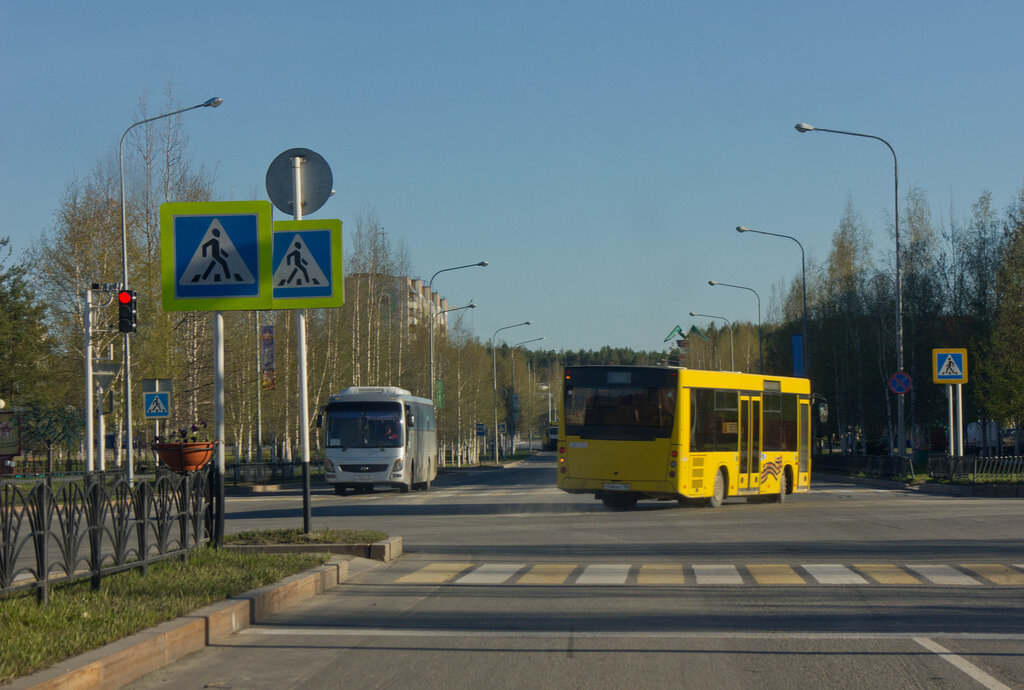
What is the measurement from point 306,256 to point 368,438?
20529 millimetres

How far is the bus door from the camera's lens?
24109 mm

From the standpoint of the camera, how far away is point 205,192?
42.1 meters

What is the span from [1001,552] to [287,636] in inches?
371

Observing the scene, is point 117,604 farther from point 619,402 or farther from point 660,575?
point 619,402

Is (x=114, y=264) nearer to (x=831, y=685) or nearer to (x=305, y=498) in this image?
(x=305, y=498)

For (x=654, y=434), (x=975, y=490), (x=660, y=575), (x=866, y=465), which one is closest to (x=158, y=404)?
(x=654, y=434)

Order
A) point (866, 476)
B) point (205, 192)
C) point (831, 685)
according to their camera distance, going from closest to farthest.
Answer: point (831, 685) < point (866, 476) < point (205, 192)

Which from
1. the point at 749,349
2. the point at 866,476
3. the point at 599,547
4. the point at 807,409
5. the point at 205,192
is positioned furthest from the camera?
the point at 749,349

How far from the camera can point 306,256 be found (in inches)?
520

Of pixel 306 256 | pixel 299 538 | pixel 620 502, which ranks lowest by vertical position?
pixel 620 502

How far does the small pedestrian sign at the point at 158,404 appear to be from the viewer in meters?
27.7

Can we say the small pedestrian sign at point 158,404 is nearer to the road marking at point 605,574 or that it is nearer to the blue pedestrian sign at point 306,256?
the blue pedestrian sign at point 306,256

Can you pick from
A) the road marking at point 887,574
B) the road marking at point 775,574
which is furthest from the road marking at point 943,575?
the road marking at point 775,574

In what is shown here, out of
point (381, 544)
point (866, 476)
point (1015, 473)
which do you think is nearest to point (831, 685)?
point (381, 544)
